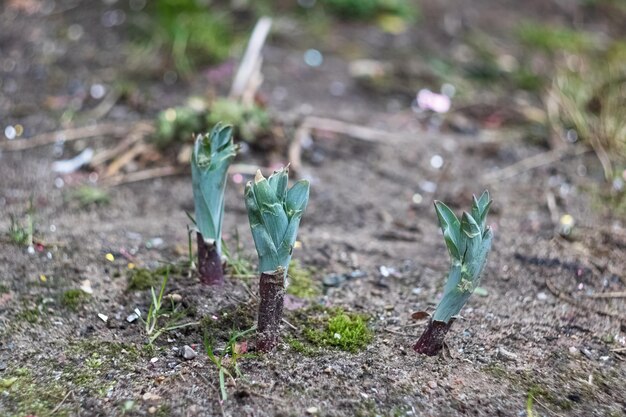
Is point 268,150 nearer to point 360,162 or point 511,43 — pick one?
point 360,162

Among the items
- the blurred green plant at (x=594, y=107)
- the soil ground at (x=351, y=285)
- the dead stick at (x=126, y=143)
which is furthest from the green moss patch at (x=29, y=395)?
the blurred green plant at (x=594, y=107)

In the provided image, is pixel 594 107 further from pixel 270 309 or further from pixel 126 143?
pixel 270 309

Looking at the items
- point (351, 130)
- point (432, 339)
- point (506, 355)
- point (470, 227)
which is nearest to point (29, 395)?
point (432, 339)

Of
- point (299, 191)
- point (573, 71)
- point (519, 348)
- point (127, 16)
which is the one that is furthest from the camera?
point (127, 16)

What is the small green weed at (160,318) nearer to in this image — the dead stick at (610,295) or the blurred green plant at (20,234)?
the blurred green plant at (20,234)

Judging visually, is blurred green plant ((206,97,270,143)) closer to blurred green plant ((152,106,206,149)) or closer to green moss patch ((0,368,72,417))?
blurred green plant ((152,106,206,149))

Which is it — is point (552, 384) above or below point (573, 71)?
above

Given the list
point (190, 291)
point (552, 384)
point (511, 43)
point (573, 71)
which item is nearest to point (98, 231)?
point (190, 291)

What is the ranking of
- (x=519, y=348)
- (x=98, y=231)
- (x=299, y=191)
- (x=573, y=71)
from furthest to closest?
(x=573, y=71), (x=98, y=231), (x=519, y=348), (x=299, y=191)
